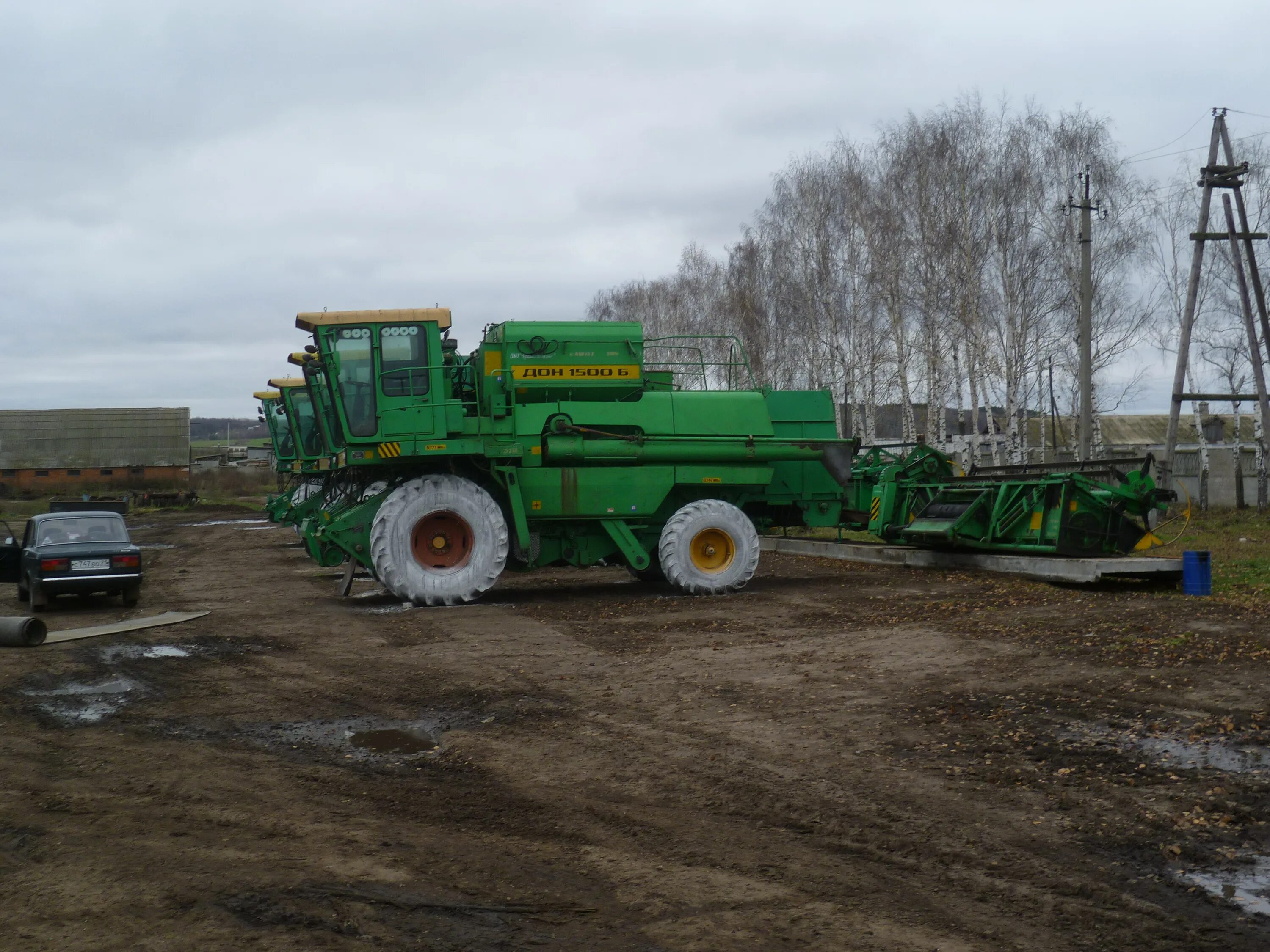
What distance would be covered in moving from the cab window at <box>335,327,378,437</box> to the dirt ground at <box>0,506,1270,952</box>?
11.8 ft

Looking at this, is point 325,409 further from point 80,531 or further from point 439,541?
point 80,531

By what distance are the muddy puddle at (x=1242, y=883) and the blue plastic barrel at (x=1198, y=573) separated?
359 inches

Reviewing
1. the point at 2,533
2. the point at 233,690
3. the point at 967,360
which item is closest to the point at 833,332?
the point at 967,360

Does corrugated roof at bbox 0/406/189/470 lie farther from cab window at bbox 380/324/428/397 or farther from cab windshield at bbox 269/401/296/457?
cab window at bbox 380/324/428/397

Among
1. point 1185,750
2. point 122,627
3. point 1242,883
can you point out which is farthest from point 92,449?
point 1242,883

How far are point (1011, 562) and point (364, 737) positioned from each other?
10674mm

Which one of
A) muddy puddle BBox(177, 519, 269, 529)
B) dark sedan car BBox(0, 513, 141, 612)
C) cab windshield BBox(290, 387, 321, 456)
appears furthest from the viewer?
muddy puddle BBox(177, 519, 269, 529)

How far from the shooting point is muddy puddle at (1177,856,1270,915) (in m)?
4.42

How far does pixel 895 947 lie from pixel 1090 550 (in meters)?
12.2

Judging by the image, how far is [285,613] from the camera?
14.1 meters

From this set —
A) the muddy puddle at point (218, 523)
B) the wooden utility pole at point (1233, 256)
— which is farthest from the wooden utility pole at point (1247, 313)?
the muddy puddle at point (218, 523)

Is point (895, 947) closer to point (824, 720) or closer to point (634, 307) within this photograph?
point (824, 720)

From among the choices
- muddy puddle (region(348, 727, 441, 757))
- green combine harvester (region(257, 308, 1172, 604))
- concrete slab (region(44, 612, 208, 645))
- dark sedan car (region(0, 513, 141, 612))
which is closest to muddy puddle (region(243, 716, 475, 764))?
muddy puddle (region(348, 727, 441, 757))

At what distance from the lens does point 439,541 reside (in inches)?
574
